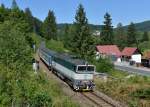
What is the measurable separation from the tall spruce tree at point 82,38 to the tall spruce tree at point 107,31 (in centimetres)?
3623

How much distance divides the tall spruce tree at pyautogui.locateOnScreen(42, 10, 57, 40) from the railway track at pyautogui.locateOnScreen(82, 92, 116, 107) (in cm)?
9556

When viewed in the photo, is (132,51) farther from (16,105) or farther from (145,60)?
(16,105)

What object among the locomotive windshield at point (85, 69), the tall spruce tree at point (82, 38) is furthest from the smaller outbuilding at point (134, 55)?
the locomotive windshield at point (85, 69)

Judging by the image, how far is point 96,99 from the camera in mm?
34188

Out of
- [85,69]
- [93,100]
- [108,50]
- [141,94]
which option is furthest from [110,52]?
[93,100]

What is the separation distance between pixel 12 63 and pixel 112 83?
15654 mm

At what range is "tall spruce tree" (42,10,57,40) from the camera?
132250 millimetres

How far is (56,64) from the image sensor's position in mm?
51125

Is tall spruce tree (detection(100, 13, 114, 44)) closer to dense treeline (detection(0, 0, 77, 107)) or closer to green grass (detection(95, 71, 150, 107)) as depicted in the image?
green grass (detection(95, 71, 150, 107))

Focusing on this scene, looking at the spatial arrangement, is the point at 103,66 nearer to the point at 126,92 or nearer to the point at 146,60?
the point at 126,92

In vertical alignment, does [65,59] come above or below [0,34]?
below

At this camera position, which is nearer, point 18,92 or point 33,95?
point 33,95

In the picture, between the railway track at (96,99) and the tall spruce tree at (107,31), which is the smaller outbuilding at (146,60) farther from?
the railway track at (96,99)

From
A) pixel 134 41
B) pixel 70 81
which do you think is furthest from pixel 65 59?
pixel 134 41
